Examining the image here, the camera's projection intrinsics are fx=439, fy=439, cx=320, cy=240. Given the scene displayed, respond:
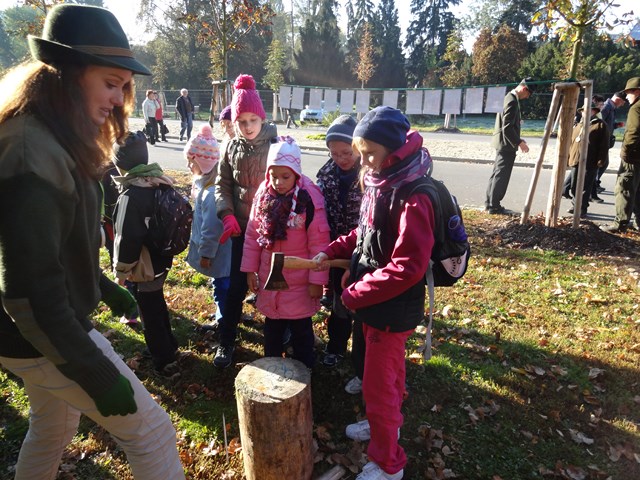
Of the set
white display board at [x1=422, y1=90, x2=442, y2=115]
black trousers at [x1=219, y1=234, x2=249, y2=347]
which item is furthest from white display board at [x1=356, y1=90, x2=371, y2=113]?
black trousers at [x1=219, y1=234, x2=249, y2=347]

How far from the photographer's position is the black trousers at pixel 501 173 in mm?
7816

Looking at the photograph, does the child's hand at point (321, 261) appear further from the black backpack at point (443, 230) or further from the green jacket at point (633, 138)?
the green jacket at point (633, 138)

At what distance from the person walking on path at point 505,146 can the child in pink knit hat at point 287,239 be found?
5.78 m

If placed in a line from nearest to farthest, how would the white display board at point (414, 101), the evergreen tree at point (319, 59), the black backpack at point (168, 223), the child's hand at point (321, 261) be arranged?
the child's hand at point (321, 261) → the black backpack at point (168, 223) → the white display board at point (414, 101) → the evergreen tree at point (319, 59)

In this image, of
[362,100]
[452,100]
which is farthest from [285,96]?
[452,100]

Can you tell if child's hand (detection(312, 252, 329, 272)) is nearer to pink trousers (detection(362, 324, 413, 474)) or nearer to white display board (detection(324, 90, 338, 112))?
pink trousers (detection(362, 324, 413, 474))

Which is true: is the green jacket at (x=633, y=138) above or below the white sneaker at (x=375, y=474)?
above

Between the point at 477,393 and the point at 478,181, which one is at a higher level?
the point at 478,181

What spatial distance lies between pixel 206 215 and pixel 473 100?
44.7 ft

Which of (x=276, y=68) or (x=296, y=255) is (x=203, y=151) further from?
Answer: (x=276, y=68)

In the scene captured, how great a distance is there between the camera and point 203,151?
12.2 ft

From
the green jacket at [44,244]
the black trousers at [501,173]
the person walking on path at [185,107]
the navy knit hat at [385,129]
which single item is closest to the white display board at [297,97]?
the person walking on path at [185,107]

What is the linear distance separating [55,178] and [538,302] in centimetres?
473

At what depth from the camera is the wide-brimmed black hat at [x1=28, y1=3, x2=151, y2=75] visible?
1.49 m
